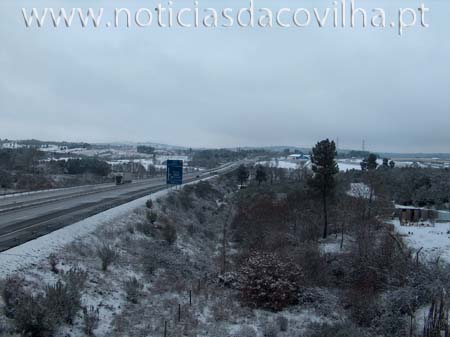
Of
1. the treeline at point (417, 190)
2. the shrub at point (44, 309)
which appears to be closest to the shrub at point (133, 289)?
the shrub at point (44, 309)

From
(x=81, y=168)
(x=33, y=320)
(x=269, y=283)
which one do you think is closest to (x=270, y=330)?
(x=269, y=283)

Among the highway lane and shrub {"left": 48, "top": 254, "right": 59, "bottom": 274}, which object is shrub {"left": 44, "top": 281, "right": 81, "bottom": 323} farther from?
the highway lane

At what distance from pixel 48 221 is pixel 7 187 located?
97.9 feet

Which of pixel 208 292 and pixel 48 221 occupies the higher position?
pixel 48 221

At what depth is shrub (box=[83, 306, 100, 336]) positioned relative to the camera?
10430mm

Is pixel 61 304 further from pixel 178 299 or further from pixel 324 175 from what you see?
pixel 324 175

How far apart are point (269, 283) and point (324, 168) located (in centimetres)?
1996

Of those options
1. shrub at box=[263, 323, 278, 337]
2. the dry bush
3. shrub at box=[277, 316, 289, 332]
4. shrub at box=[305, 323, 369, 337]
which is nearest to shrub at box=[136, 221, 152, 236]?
the dry bush

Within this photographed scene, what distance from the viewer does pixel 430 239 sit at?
25.7 metres

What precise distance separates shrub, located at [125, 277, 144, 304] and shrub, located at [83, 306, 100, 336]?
2187mm

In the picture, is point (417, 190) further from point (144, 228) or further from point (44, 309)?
point (44, 309)

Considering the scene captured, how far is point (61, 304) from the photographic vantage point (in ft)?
34.5

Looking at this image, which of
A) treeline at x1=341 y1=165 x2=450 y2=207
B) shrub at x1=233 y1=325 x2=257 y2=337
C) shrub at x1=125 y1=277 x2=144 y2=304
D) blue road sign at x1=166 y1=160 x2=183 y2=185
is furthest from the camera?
treeline at x1=341 y1=165 x2=450 y2=207

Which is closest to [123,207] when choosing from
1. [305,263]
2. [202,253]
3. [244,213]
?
[202,253]
